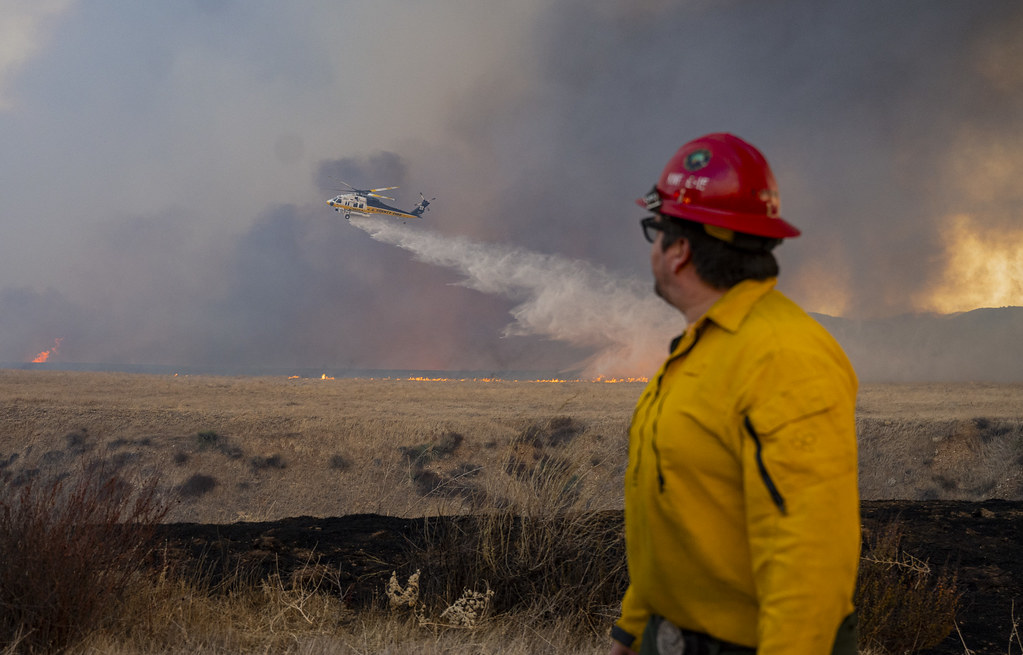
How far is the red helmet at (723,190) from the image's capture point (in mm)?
2367

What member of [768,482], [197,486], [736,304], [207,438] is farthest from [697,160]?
[207,438]

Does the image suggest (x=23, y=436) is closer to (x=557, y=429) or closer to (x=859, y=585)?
(x=557, y=429)

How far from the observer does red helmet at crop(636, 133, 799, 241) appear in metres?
2.37

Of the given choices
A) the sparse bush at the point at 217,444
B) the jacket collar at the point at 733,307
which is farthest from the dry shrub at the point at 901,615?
the sparse bush at the point at 217,444

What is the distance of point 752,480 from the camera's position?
2012 millimetres

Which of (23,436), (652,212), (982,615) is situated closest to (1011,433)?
(982,615)

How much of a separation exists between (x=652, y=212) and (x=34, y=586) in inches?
223

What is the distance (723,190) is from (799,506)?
1.02m

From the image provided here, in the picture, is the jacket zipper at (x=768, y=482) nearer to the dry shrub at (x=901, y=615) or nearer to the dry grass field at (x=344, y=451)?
the dry shrub at (x=901, y=615)

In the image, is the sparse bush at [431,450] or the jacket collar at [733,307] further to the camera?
the sparse bush at [431,450]

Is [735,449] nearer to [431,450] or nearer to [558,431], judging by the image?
[431,450]

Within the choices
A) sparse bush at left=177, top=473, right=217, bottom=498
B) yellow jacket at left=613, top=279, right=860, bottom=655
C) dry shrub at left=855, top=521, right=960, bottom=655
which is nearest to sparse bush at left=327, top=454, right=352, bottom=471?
sparse bush at left=177, top=473, right=217, bottom=498

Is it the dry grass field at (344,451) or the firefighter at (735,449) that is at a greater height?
the firefighter at (735,449)

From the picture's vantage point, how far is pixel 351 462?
23.1 metres
